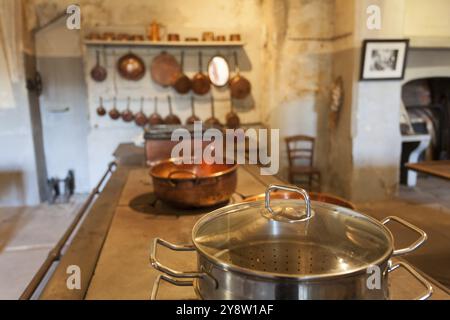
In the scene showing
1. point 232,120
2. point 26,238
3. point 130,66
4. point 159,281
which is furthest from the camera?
point 232,120

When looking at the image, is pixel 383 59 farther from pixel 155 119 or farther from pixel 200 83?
pixel 155 119

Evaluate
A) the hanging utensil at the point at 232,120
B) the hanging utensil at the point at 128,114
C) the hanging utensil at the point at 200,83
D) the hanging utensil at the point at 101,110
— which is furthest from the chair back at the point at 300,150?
the hanging utensil at the point at 101,110

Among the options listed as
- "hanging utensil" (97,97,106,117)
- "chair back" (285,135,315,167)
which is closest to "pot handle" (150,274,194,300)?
"chair back" (285,135,315,167)

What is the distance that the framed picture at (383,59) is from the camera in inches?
139

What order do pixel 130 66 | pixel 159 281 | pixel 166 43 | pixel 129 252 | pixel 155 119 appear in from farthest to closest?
pixel 155 119, pixel 130 66, pixel 166 43, pixel 129 252, pixel 159 281

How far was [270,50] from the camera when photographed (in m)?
4.09

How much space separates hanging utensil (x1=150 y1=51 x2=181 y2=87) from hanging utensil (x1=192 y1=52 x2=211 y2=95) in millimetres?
199

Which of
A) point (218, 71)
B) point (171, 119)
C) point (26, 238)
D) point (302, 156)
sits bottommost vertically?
point (26, 238)

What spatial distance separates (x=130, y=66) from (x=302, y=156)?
208 cm

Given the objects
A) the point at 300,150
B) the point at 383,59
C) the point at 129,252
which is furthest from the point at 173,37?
the point at 129,252

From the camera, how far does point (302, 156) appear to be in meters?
4.23

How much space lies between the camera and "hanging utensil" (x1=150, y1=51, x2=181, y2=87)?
4.11 meters

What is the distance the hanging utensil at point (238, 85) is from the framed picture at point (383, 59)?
1226mm
